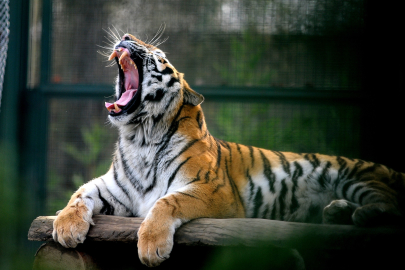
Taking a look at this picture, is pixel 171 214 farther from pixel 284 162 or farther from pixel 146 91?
pixel 284 162

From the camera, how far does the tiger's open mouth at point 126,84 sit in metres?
1.63

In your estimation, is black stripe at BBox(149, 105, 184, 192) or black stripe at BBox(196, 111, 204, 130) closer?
black stripe at BBox(149, 105, 184, 192)

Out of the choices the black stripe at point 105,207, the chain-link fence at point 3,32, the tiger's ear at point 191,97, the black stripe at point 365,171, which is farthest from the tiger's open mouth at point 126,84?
the black stripe at point 365,171

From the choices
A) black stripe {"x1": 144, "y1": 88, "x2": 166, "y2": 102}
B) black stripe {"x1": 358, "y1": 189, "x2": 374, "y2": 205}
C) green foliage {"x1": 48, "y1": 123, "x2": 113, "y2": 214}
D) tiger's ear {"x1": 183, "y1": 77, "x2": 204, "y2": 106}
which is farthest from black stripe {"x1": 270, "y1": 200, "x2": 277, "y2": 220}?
green foliage {"x1": 48, "y1": 123, "x2": 113, "y2": 214}

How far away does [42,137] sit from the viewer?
208 centimetres

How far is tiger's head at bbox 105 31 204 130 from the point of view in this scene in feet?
5.42

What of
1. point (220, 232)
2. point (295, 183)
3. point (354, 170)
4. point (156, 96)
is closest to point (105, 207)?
point (156, 96)

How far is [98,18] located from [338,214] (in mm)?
1568

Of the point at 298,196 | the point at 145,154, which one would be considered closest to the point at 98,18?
the point at 145,154

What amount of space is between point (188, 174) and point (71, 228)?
1.61 feet

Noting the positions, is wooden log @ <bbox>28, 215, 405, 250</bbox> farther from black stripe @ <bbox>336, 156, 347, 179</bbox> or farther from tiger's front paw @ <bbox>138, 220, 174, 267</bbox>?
black stripe @ <bbox>336, 156, 347, 179</bbox>

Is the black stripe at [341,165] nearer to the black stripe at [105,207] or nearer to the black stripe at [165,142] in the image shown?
the black stripe at [165,142]

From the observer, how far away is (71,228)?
1.34 meters

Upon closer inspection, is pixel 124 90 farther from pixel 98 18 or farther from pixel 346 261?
pixel 346 261
